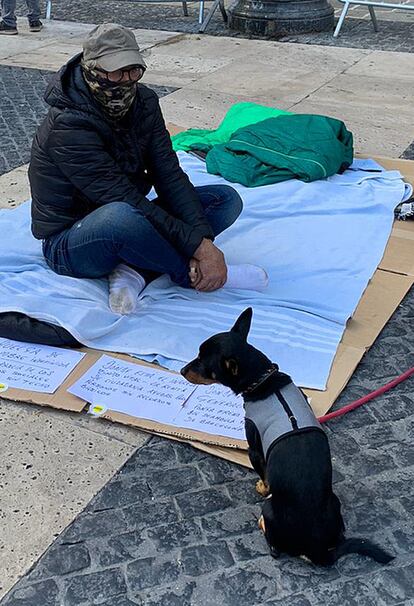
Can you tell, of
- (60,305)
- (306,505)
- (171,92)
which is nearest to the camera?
(306,505)

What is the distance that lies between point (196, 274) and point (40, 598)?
1672mm

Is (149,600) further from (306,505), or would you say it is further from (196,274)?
(196,274)

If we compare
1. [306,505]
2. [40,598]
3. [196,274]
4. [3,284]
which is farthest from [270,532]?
[3,284]

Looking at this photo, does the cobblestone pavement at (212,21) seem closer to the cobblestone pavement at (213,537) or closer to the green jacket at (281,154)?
the green jacket at (281,154)

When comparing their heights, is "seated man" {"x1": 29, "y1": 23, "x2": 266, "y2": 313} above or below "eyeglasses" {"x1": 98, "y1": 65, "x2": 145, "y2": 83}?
below

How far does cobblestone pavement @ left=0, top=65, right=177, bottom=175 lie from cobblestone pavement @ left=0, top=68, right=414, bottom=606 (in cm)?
321

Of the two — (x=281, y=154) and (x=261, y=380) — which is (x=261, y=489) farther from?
(x=281, y=154)

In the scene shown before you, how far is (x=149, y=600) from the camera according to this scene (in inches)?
85.0

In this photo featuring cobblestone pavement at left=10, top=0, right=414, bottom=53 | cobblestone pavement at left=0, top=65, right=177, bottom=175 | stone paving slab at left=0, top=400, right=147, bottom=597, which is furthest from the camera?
cobblestone pavement at left=10, top=0, right=414, bottom=53

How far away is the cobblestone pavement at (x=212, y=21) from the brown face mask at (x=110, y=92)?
227 inches

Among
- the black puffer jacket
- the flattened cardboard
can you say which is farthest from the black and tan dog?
the black puffer jacket

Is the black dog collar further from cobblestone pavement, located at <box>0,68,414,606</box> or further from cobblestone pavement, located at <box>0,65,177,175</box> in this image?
cobblestone pavement, located at <box>0,65,177,175</box>

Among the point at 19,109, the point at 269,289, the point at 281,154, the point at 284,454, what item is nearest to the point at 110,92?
the point at 269,289

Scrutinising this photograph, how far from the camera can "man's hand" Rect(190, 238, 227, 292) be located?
134 inches
